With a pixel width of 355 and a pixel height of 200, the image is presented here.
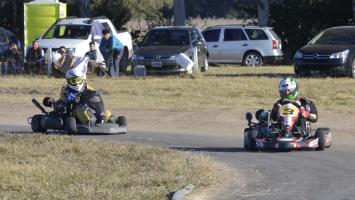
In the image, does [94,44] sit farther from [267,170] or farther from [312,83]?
[267,170]

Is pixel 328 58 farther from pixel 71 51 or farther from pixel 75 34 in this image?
pixel 75 34

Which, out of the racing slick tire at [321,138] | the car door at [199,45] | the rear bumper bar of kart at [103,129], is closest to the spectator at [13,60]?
the car door at [199,45]

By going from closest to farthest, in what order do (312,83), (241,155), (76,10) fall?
(241,155), (312,83), (76,10)

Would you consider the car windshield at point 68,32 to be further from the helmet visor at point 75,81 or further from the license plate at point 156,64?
the helmet visor at point 75,81

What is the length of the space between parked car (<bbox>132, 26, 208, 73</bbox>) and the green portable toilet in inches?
231

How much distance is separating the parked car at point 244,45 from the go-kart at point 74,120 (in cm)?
1888

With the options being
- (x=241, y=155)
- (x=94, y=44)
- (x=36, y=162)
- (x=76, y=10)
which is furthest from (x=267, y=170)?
(x=76, y=10)

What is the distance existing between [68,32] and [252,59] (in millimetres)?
7863

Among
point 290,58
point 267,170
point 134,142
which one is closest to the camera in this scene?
point 267,170

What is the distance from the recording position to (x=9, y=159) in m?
13.7

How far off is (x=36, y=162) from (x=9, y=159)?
58 centimetres

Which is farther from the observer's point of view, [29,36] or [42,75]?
[29,36]

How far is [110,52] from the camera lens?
2969 centimetres

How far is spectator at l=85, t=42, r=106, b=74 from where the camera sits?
1162 inches
